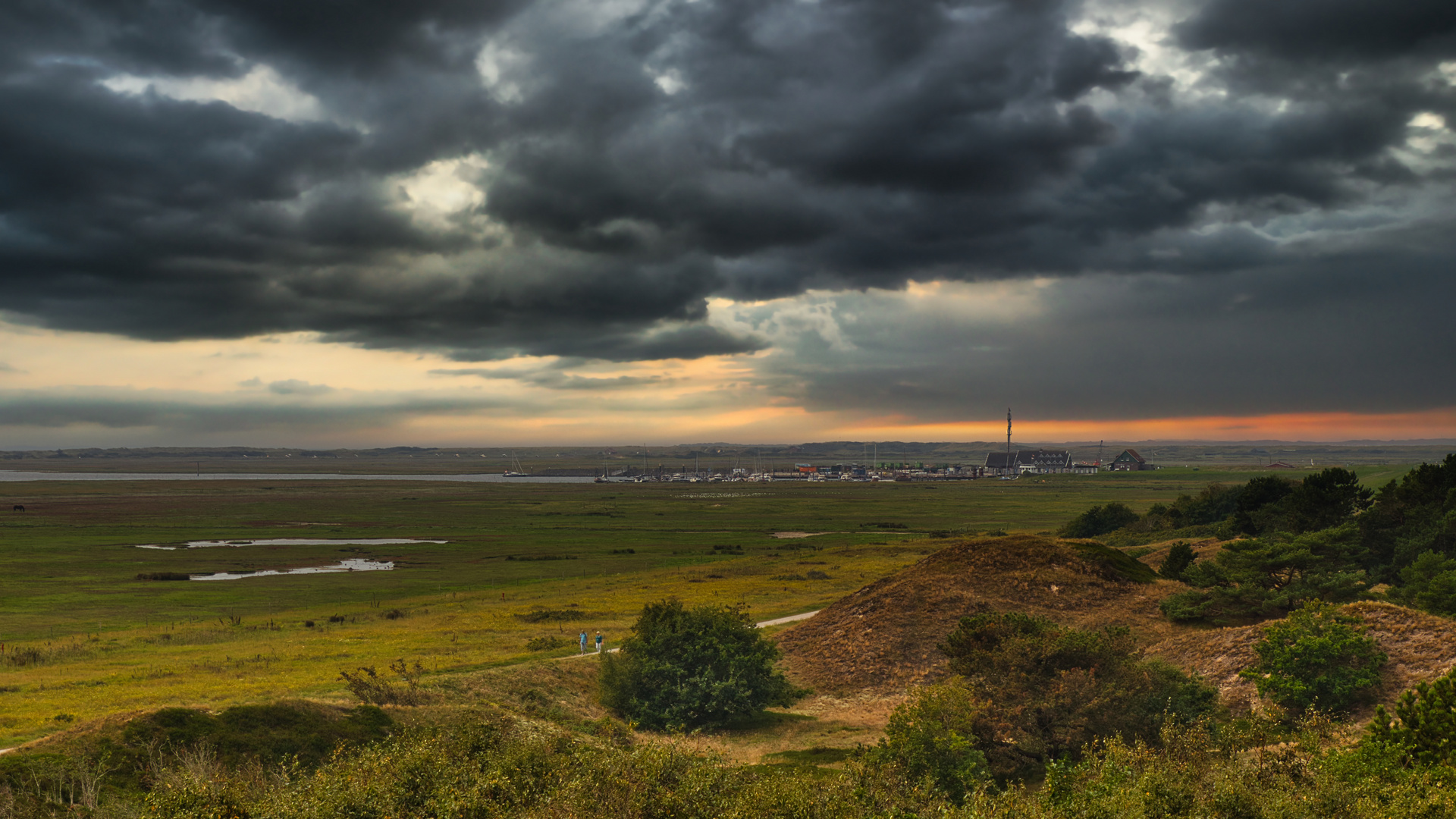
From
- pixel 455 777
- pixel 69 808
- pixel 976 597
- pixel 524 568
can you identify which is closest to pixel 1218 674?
pixel 976 597

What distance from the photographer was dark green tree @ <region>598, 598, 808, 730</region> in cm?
3447

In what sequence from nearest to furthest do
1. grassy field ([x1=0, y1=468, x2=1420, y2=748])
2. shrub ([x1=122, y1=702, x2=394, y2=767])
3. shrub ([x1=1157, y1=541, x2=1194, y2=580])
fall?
shrub ([x1=122, y1=702, x2=394, y2=767])
grassy field ([x1=0, y1=468, x2=1420, y2=748])
shrub ([x1=1157, y1=541, x2=1194, y2=580])

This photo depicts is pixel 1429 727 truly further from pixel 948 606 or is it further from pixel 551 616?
pixel 551 616

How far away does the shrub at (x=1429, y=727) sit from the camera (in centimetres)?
1756

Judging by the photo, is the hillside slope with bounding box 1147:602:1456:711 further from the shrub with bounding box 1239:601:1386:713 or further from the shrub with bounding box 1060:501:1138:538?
the shrub with bounding box 1060:501:1138:538

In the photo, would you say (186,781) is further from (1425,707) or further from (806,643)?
(806,643)

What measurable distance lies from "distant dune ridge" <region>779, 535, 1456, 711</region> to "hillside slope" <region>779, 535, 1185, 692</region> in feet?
0.24

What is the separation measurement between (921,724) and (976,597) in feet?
81.4

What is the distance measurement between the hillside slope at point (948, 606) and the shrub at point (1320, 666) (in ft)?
38.7

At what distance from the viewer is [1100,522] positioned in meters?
103

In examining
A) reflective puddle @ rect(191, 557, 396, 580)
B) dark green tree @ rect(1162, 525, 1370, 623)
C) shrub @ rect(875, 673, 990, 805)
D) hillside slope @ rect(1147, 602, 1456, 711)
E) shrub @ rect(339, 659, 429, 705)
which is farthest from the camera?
reflective puddle @ rect(191, 557, 396, 580)

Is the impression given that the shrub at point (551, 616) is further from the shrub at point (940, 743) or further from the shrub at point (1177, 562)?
the shrub at point (1177, 562)

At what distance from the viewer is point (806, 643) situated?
46.3m

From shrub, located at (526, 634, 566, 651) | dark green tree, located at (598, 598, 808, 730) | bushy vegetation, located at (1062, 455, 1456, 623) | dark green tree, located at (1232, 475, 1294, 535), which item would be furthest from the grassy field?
dark green tree, located at (1232, 475, 1294, 535)
